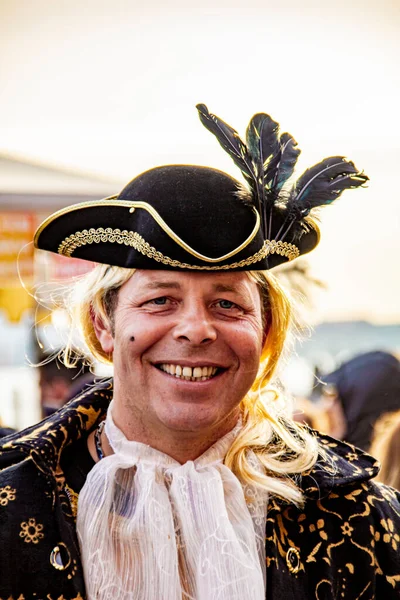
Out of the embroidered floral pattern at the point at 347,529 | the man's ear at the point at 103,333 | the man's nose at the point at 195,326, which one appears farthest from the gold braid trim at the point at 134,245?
the embroidered floral pattern at the point at 347,529

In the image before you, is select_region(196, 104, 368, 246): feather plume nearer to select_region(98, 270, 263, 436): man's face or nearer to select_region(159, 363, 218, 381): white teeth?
select_region(98, 270, 263, 436): man's face

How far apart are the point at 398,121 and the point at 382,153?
32 cm

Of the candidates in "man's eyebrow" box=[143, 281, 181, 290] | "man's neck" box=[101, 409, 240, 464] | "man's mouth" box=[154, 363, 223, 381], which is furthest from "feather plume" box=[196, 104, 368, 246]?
"man's neck" box=[101, 409, 240, 464]

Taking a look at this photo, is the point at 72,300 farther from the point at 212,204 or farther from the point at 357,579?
the point at 357,579

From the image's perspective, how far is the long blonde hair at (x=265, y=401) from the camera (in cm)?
217

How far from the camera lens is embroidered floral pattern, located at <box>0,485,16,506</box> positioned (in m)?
1.96

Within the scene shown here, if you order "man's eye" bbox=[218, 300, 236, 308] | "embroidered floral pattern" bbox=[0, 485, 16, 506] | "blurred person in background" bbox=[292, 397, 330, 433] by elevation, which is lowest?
"blurred person in background" bbox=[292, 397, 330, 433]

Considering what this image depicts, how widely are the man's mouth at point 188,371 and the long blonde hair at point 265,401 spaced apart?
0.75ft

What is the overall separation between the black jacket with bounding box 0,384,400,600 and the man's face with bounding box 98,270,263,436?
0.26 meters

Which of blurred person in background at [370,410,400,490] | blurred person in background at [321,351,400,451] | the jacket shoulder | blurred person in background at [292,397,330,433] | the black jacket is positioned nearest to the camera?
the black jacket

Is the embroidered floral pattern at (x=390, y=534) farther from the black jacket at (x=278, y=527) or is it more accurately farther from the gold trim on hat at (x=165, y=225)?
the gold trim on hat at (x=165, y=225)

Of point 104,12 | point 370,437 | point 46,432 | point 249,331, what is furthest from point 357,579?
point 104,12

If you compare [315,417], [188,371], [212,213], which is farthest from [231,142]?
[315,417]

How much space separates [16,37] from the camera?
4934mm
